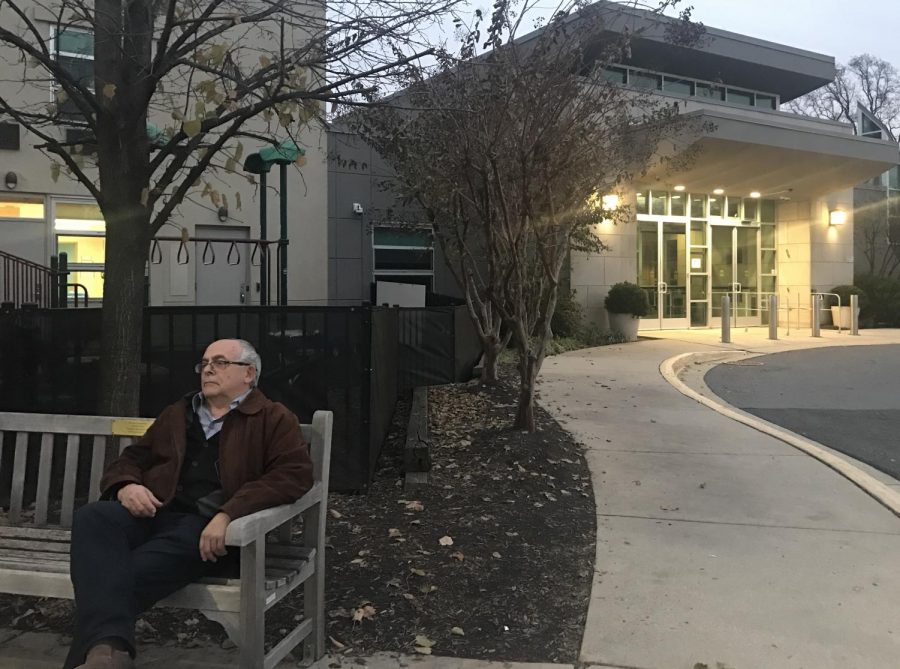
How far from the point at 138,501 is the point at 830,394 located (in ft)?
31.9

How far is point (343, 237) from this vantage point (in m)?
15.7

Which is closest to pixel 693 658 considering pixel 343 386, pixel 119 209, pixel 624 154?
pixel 343 386

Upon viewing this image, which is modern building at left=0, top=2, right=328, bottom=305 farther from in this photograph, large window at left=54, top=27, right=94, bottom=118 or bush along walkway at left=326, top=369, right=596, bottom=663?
bush along walkway at left=326, top=369, right=596, bottom=663

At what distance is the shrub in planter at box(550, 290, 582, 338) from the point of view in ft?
50.2

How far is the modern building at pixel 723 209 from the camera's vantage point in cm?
1567

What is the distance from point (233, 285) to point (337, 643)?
11710mm

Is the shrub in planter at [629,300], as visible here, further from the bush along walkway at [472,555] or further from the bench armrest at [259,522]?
the bench armrest at [259,522]

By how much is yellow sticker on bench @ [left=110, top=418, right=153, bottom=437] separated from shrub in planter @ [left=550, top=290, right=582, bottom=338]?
40.5ft

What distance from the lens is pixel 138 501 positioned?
284 cm

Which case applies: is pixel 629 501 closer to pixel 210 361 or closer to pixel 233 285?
pixel 210 361

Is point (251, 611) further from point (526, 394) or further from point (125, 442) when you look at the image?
point (526, 394)

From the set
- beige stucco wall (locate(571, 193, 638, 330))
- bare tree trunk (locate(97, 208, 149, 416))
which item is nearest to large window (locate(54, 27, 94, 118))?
bare tree trunk (locate(97, 208, 149, 416))

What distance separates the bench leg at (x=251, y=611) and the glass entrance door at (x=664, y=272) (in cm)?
1618

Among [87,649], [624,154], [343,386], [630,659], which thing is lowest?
[630,659]
